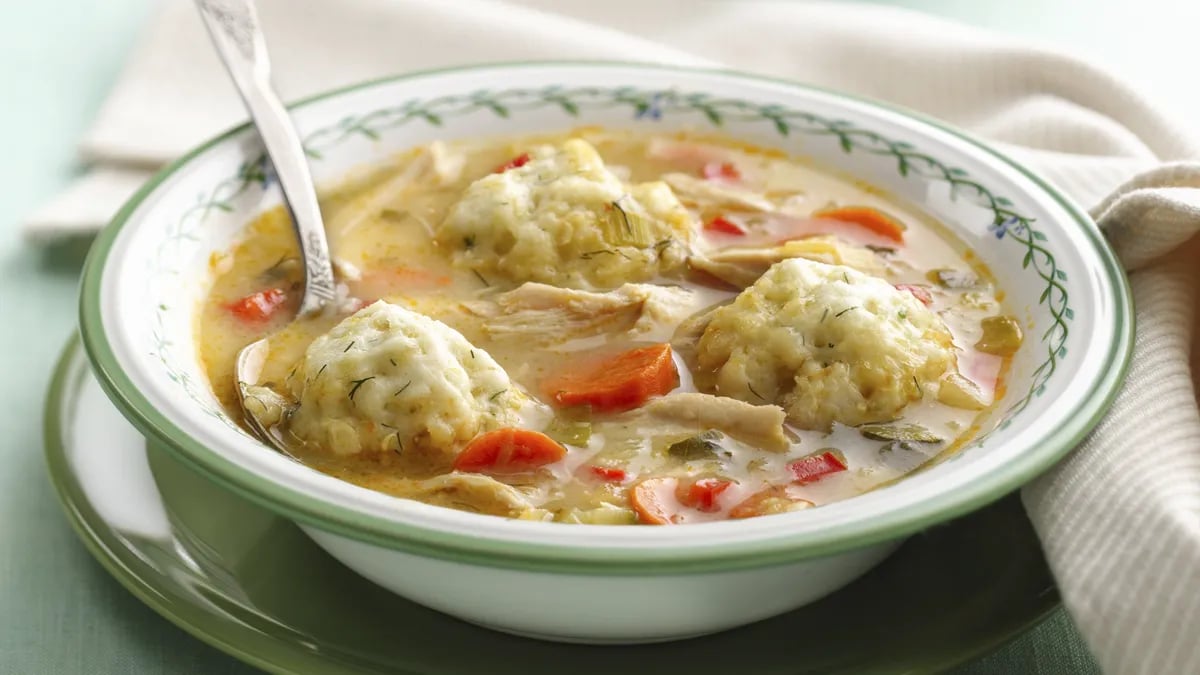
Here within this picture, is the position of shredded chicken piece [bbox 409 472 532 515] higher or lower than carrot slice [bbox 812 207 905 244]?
lower

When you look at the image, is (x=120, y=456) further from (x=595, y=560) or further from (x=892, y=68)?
(x=892, y=68)

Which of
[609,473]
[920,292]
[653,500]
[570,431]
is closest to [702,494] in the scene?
[653,500]

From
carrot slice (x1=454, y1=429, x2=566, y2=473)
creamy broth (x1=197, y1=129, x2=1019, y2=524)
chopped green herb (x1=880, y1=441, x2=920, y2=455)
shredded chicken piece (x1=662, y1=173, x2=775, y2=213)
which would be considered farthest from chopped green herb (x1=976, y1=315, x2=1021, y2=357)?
carrot slice (x1=454, y1=429, x2=566, y2=473)

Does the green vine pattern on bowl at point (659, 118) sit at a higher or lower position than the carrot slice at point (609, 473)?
higher

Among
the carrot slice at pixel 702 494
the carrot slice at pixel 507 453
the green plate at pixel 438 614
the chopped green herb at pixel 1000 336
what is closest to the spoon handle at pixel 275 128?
the green plate at pixel 438 614

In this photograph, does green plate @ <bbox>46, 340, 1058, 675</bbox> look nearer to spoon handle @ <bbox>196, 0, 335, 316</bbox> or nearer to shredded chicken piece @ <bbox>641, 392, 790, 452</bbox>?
shredded chicken piece @ <bbox>641, 392, 790, 452</bbox>

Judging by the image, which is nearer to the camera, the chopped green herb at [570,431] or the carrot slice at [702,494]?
the carrot slice at [702,494]

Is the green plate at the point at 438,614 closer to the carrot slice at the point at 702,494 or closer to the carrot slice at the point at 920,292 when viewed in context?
the carrot slice at the point at 702,494
